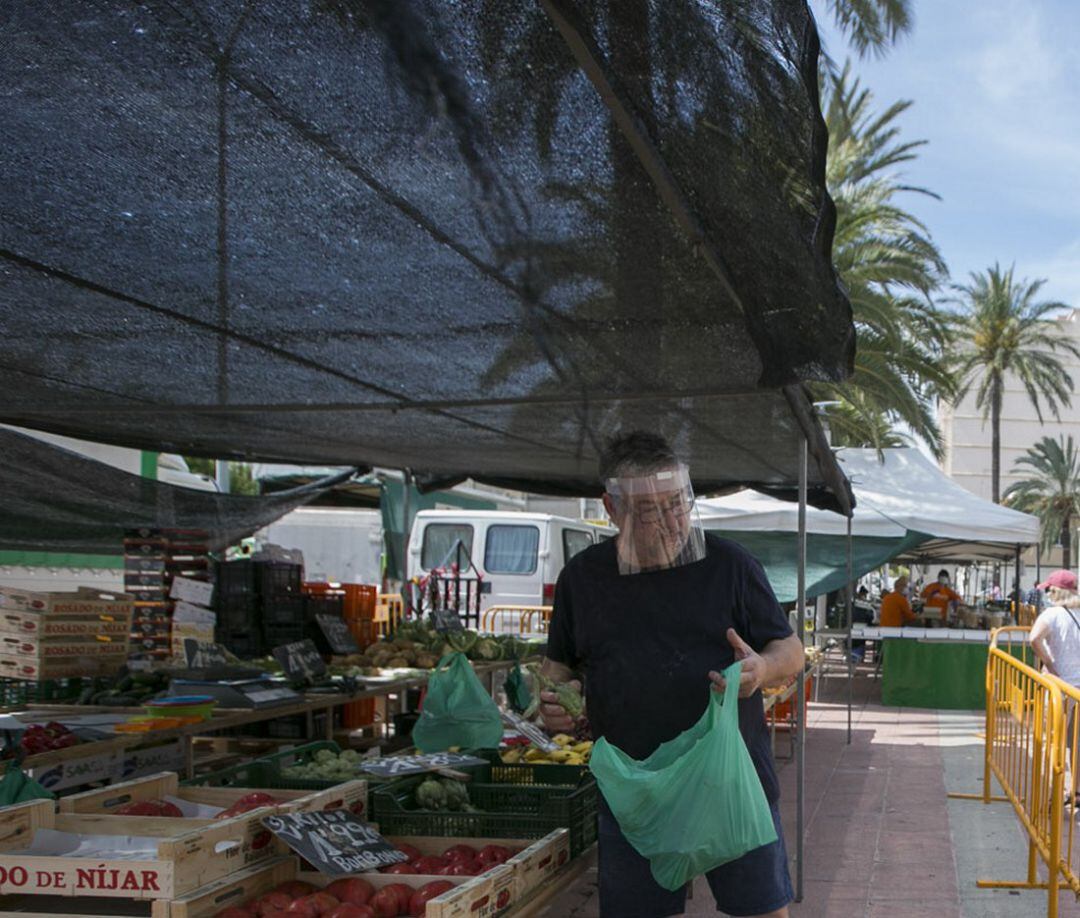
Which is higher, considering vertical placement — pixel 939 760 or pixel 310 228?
pixel 310 228

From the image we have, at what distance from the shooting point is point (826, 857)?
6.98 metres

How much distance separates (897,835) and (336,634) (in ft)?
14.7

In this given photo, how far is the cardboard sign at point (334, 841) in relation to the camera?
11.8 ft

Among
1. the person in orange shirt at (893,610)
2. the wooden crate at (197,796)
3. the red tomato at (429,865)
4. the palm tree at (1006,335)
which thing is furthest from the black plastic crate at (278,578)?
the palm tree at (1006,335)

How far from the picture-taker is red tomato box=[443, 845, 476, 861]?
3963mm

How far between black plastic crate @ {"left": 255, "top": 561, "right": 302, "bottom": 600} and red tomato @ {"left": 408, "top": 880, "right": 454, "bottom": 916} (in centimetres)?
579

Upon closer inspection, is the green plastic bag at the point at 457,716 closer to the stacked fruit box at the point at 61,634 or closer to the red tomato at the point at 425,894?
the red tomato at the point at 425,894

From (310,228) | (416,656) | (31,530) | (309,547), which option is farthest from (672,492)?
(309,547)

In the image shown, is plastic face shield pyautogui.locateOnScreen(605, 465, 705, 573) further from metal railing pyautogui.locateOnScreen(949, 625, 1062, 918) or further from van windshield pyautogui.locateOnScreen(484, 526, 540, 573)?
van windshield pyautogui.locateOnScreen(484, 526, 540, 573)

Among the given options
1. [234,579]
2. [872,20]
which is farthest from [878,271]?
[234,579]

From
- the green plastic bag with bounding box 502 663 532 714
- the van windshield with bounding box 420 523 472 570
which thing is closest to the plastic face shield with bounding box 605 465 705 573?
the green plastic bag with bounding box 502 663 532 714

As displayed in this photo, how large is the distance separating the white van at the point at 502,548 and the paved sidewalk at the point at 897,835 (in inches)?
169

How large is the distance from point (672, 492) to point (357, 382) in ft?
11.2

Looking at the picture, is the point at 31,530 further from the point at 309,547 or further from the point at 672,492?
the point at 309,547
